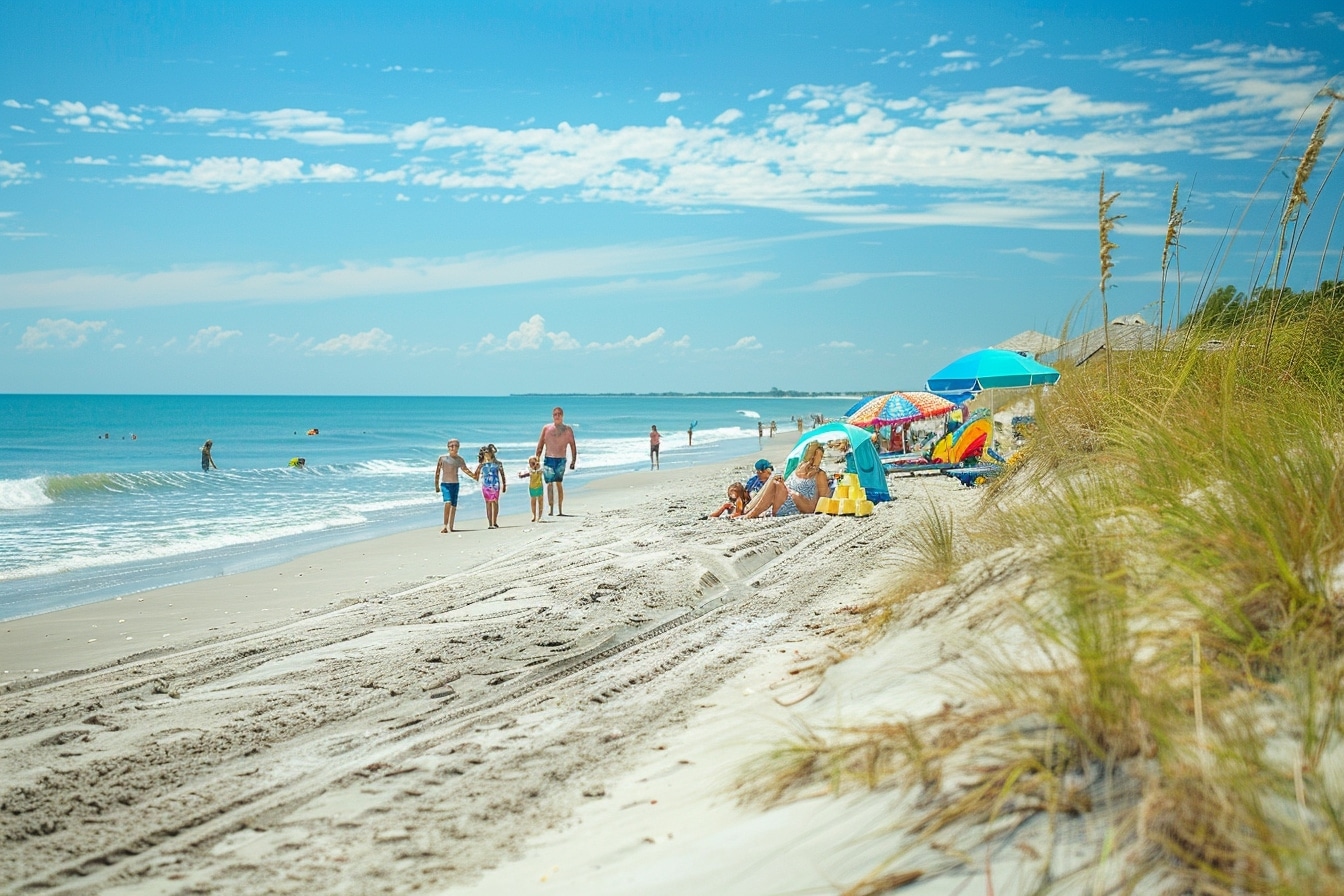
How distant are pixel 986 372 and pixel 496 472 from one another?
920 cm

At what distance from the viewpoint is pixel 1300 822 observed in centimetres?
189

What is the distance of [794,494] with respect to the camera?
433 inches

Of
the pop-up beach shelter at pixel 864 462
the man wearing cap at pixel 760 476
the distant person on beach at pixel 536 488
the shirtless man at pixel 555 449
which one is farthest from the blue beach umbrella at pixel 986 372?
the distant person on beach at pixel 536 488

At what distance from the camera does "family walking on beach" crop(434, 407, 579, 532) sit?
46.4ft

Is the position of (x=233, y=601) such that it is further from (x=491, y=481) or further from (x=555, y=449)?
(x=555, y=449)

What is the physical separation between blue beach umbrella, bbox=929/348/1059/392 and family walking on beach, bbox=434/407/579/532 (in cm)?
745

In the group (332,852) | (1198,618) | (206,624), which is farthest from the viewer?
(206,624)

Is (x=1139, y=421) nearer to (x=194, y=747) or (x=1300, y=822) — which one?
(x=1300, y=822)

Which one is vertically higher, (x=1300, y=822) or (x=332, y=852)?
(x=1300, y=822)

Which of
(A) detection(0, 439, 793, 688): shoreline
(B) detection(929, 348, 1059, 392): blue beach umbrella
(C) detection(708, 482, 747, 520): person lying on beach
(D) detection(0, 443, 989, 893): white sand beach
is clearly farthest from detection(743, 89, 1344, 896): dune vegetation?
(B) detection(929, 348, 1059, 392): blue beach umbrella

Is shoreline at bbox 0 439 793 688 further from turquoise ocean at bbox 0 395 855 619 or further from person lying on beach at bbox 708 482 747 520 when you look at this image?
person lying on beach at bbox 708 482 747 520

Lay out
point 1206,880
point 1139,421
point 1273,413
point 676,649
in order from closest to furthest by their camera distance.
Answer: point 1206,880 → point 1273,413 → point 1139,421 → point 676,649

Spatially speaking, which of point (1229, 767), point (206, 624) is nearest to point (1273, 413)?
point (1229, 767)

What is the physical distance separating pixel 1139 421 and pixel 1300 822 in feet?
10.4
